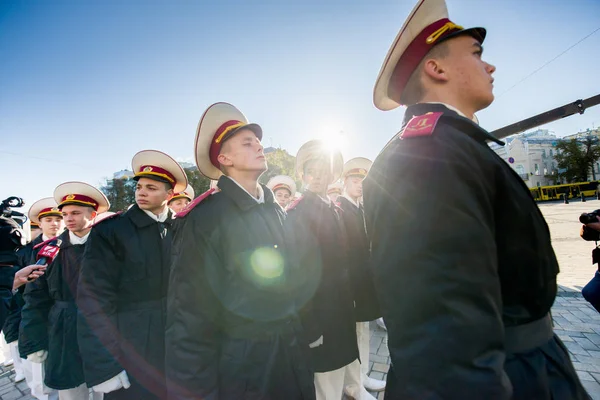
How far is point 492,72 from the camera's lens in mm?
1314

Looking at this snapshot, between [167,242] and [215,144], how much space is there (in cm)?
134

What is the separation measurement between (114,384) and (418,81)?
3189mm

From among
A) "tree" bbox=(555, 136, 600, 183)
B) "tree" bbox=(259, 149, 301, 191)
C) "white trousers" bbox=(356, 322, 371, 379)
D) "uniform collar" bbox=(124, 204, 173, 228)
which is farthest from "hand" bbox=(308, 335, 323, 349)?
"tree" bbox=(555, 136, 600, 183)

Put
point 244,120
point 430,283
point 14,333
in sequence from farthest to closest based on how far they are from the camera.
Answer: point 14,333
point 244,120
point 430,283

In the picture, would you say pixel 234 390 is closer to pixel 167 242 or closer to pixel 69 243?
pixel 167 242

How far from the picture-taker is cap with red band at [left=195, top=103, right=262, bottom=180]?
2258mm

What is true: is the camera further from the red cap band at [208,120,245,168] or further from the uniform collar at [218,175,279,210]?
the red cap band at [208,120,245,168]

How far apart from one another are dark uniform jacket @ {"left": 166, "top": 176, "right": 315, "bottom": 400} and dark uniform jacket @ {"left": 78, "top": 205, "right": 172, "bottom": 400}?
109cm

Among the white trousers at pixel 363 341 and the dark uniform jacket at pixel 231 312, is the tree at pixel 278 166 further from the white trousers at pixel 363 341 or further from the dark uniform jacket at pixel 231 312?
the dark uniform jacket at pixel 231 312

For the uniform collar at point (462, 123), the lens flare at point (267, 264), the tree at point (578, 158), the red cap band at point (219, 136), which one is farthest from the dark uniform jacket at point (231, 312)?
the tree at point (578, 158)

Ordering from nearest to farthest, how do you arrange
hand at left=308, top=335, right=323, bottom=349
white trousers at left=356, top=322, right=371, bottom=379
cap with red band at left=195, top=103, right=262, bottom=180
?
cap with red band at left=195, top=103, right=262, bottom=180 < hand at left=308, top=335, right=323, bottom=349 < white trousers at left=356, top=322, right=371, bottom=379

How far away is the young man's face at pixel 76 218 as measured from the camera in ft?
10.2

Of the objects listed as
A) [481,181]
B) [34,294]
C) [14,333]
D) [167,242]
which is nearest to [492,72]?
[481,181]

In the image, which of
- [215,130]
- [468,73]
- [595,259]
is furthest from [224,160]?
[595,259]
